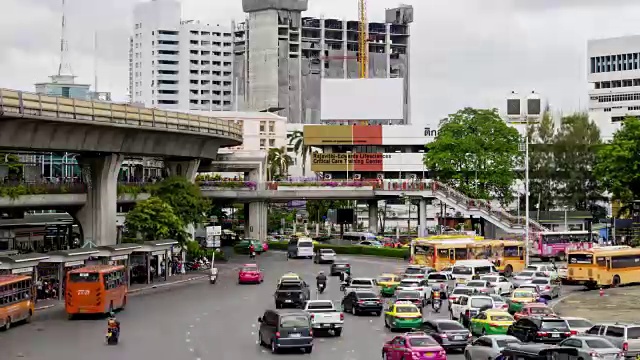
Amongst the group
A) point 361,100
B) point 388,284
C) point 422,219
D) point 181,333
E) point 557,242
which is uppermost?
point 361,100

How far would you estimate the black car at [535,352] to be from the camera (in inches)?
1136

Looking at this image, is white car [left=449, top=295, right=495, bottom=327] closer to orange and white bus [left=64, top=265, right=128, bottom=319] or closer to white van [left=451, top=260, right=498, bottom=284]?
orange and white bus [left=64, top=265, right=128, bottom=319]

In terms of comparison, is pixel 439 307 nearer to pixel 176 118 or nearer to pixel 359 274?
pixel 359 274

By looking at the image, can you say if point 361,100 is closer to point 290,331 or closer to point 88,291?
point 88,291

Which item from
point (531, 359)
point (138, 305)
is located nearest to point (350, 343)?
point (531, 359)

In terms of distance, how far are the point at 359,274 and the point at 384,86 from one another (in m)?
64.1

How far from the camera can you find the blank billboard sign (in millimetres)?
139625

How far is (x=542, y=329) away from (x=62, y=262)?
28387 millimetres

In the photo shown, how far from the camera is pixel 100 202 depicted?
71.8 m

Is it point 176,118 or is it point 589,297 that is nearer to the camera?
point 589,297

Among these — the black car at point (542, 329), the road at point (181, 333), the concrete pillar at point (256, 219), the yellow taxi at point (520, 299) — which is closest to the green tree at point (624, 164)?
the concrete pillar at point (256, 219)

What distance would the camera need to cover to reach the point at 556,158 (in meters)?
111

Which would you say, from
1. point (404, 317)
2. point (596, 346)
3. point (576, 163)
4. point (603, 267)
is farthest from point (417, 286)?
point (576, 163)

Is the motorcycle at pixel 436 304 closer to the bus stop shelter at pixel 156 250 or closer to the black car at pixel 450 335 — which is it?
the black car at pixel 450 335
